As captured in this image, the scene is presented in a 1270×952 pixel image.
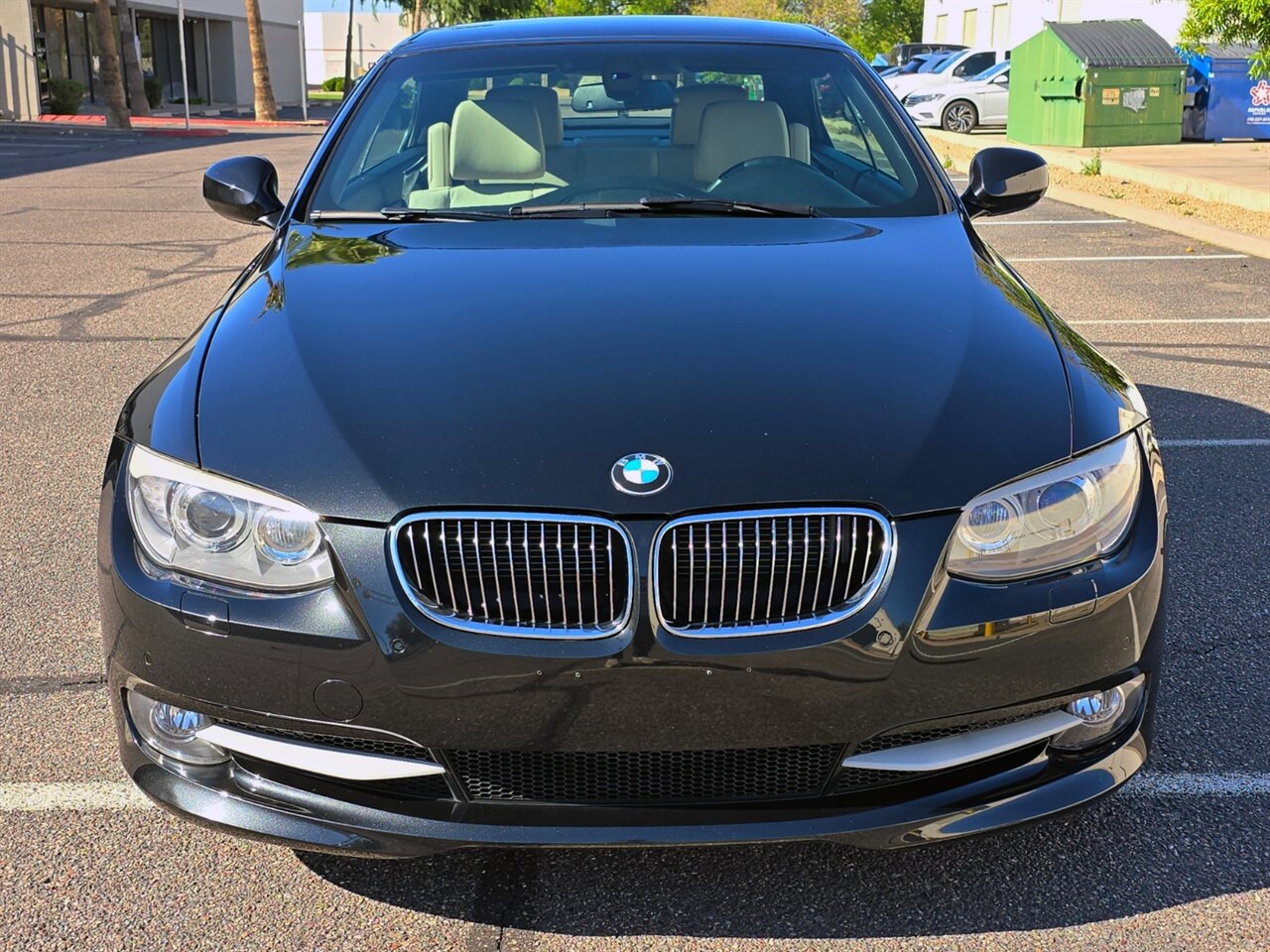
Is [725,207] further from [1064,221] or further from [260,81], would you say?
[260,81]

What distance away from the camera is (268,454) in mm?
2443

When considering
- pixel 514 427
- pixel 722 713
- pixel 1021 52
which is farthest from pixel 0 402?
pixel 1021 52

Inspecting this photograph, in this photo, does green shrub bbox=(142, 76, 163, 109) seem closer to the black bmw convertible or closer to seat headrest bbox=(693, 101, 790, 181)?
seat headrest bbox=(693, 101, 790, 181)

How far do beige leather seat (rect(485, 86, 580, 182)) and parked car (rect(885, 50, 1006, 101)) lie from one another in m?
24.3

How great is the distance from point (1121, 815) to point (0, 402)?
17.3ft

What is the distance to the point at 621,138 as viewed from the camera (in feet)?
14.3

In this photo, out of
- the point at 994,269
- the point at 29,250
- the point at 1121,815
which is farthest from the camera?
the point at 29,250

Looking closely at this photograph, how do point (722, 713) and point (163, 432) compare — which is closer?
point (722, 713)

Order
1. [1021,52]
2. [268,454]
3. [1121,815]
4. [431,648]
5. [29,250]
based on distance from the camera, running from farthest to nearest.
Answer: [1021,52]
[29,250]
[1121,815]
[268,454]
[431,648]

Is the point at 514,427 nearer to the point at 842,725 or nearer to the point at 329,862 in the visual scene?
the point at 842,725

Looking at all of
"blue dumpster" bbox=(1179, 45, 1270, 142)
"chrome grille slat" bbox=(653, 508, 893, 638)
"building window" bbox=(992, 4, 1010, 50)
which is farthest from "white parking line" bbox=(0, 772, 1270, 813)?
"building window" bbox=(992, 4, 1010, 50)

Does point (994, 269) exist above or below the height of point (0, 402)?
above

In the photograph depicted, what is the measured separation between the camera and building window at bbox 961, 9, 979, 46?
47.9 meters

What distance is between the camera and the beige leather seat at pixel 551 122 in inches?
159
